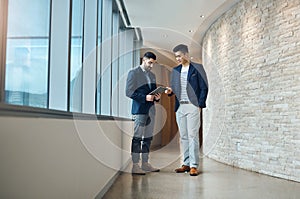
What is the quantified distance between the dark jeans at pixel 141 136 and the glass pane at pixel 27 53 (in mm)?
2221

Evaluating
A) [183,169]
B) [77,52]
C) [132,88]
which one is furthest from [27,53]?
[183,169]

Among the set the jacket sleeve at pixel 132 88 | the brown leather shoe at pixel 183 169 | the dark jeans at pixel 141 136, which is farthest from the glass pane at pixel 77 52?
the brown leather shoe at pixel 183 169

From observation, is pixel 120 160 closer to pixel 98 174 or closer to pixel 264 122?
pixel 98 174

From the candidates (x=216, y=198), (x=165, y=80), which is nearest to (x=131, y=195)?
(x=216, y=198)

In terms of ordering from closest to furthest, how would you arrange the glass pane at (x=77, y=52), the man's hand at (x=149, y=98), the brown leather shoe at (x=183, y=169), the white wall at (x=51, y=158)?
the white wall at (x=51, y=158), the glass pane at (x=77, y=52), the man's hand at (x=149, y=98), the brown leather shoe at (x=183, y=169)

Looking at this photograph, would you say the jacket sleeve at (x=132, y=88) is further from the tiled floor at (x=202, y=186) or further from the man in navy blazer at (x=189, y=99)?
the tiled floor at (x=202, y=186)

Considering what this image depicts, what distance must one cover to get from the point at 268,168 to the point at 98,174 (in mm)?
2499

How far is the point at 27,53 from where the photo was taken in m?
1.58

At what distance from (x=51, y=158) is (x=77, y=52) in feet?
4.75

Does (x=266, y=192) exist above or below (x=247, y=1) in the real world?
below

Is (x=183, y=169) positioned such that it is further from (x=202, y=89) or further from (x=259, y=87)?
(x=259, y=87)

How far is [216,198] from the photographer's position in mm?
2773

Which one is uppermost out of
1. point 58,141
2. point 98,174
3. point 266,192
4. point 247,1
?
point 247,1

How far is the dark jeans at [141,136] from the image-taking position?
160 inches
